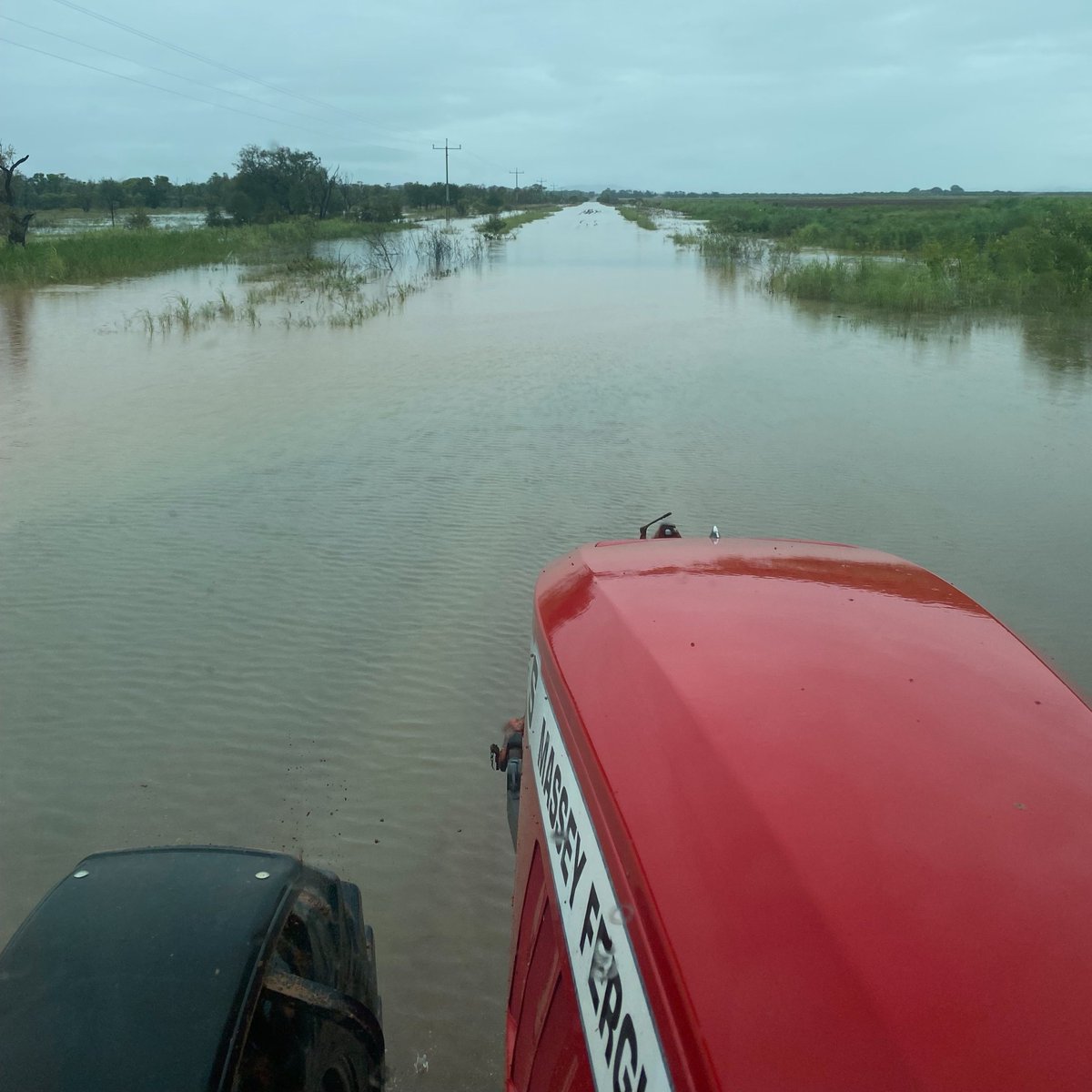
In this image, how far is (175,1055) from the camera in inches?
72.2

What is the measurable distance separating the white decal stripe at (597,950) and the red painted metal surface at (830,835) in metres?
0.04

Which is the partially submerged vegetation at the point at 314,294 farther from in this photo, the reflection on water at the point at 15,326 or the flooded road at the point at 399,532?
the reflection on water at the point at 15,326

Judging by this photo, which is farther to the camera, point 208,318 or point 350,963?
point 208,318

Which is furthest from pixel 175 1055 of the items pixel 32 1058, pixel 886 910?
pixel 886 910

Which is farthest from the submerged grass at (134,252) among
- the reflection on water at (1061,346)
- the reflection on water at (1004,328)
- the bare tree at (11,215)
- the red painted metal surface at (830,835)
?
the red painted metal surface at (830,835)

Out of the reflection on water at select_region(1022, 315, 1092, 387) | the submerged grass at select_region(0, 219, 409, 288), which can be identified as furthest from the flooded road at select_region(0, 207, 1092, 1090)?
the submerged grass at select_region(0, 219, 409, 288)

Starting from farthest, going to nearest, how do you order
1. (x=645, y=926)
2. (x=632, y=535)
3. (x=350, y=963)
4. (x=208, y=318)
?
(x=208, y=318), (x=632, y=535), (x=350, y=963), (x=645, y=926)

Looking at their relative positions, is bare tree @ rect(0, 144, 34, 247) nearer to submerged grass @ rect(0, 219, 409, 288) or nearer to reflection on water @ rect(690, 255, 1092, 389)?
submerged grass @ rect(0, 219, 409, 288)

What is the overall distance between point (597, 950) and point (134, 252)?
34182 mm

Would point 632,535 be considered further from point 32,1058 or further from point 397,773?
point 32,1058

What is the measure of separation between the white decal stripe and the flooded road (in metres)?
1.46

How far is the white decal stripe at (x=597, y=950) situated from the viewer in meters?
1.46

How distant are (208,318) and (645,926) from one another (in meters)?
19.6

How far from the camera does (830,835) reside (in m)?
1.62
